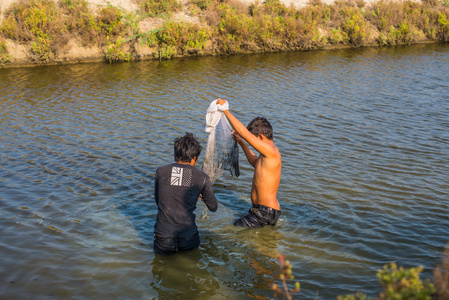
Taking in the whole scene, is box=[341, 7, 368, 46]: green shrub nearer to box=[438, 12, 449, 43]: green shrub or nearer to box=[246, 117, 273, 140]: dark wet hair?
box=[438, 12, 449, 43]: green shrub

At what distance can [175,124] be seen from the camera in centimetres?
1177

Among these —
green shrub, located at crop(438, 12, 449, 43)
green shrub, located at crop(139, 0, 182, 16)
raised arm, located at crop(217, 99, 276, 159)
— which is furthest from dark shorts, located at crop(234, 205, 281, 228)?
green shrub, located at crop(438, 12, 449, 43)

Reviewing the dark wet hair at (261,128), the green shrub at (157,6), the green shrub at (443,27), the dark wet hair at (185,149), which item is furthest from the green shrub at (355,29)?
the dark wet hair at (185,149)

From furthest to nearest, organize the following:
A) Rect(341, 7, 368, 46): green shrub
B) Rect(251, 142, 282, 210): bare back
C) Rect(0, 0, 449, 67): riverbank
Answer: Rect(341, 7, 368, 46): green shrub
Rect(0, 0, 449, 67): riverbank
Rect(251, 142, 282, 210): bare back

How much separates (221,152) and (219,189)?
167 centimetres

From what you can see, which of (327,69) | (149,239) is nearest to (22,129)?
(149,239)

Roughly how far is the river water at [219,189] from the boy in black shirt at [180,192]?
0.55m

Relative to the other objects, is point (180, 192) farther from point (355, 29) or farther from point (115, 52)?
point (355, 29)

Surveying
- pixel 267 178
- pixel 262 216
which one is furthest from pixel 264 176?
pixel 262 216

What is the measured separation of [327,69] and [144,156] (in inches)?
540

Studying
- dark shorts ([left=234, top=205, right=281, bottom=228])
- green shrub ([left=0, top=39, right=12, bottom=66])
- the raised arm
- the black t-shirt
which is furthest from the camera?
green shrub ([left=0, top=39, right=12, bottom=66])

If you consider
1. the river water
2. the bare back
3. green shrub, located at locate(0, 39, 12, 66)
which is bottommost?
the river water

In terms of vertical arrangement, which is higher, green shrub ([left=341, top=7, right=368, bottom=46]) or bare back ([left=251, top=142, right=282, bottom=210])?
green shrub ([left=341, top=7, right=368, bottom=46])

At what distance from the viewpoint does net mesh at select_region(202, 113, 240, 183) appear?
603 centimetres
